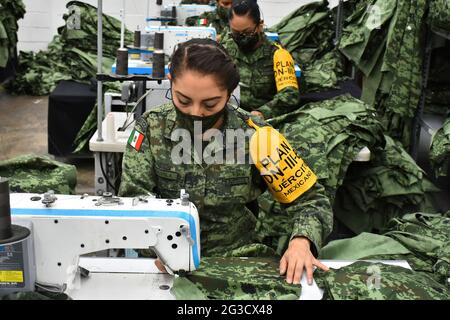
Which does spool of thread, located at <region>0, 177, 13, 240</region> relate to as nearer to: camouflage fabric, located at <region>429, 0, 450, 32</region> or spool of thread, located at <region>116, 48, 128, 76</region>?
spool of thread, located at <region>116, 48, 128, 76</region>

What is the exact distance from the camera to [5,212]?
1.33m

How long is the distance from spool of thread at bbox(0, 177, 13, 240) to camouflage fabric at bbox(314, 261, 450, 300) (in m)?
0.74

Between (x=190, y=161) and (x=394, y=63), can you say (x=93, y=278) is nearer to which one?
(x=190, y=161)

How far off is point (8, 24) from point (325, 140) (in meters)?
4.73

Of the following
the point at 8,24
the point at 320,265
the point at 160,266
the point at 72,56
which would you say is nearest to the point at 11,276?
the point at 160,266

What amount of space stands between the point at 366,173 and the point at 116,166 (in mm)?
1214

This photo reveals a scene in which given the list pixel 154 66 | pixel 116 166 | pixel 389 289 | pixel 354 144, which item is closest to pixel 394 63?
pixel 354 144

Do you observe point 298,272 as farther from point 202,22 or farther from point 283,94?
point 202,22

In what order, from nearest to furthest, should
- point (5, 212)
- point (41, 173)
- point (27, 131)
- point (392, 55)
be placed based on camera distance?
point (5, 212) → point (41, 173) → point (392, 55) → point (27, 131)

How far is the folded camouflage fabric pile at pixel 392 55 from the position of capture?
143 inches

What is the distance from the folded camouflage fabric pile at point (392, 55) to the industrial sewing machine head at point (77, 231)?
8.12ft

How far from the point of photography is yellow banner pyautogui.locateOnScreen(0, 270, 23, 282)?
4.66 ft

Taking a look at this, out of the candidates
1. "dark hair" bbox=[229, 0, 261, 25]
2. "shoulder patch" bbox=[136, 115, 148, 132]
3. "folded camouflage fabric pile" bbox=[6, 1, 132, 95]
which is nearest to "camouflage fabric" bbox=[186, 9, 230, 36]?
"folded camouflage fabric pile" bbox=[6, 1, 132, 95]

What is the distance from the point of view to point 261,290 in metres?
1.54
